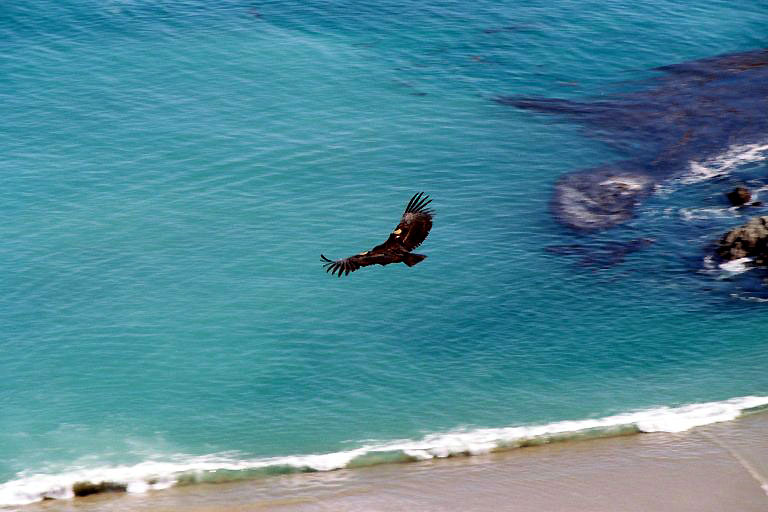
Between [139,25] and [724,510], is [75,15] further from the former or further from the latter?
[724,510]

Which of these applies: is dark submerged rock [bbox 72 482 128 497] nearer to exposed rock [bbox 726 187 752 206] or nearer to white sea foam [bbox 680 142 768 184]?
exposed rock [bbox 726 187 752 206]

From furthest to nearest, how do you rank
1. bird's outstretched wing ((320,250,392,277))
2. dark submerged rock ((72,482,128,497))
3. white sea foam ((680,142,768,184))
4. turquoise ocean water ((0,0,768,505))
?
white sea foam ((680,142,768,184)) < turquoise ocean water ((0,0,768,505)) < dark submerged rock ((72,482,128,497)) < bird's outstretched wing ((320,250,392,277))

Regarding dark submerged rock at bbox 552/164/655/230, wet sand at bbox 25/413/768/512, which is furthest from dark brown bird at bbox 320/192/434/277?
dark submerged rock at bbox 552/164/655/230

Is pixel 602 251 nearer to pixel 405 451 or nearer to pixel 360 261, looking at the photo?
pixel 405 451

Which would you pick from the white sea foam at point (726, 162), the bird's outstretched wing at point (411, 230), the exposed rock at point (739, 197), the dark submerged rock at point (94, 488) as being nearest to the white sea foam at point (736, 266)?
the exposed rock at point (739, 197)

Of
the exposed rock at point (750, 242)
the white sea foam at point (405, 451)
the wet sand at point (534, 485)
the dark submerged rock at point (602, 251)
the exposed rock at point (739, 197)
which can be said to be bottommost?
the wet sand at point (534, 485)

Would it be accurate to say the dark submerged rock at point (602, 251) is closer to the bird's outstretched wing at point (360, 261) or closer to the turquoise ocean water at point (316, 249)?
the turquoise ocean water at point (316, 249)

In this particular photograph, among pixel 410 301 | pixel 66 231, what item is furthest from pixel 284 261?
pixel 66 231
